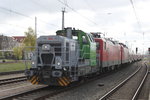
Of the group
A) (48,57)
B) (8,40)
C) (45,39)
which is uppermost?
(8,40)

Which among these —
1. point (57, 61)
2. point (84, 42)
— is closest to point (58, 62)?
point (57, 61)

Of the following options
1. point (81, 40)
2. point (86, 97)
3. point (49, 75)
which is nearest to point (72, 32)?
point (81, 40)

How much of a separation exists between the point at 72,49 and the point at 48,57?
5.11ft

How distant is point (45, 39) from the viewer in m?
12.4

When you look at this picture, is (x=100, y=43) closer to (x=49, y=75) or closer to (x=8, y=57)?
(x=49, y=75)

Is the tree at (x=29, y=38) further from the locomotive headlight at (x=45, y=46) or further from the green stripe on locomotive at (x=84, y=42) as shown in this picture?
the locomotive headlight at (x=45, y=46)

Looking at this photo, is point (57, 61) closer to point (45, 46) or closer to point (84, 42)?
point (45, 46)

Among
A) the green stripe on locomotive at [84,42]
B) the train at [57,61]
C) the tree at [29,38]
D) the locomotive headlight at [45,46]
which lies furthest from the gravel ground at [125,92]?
the tree at [29,38]

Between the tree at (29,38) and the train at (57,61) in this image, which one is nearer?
the train at (57,61)

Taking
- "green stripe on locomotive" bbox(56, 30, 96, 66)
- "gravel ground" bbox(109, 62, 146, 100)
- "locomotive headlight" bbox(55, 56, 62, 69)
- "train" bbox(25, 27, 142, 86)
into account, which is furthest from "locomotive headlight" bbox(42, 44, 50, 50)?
"gravel ground" bbox(109, 62, 146, 100)

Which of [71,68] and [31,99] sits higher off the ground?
[71,68]

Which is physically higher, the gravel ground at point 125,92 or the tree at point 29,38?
the tree at point 29,38

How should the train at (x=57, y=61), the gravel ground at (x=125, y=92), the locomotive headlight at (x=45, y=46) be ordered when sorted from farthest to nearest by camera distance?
the locomotive headlight at (x=45, y=46) → the train at (x=57, y=61) → the gravel ground at (x=125, y=92)

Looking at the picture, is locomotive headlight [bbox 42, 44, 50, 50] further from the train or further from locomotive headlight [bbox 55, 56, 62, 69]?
locomotive headlight [bbox 55, 56, 62, 69]
